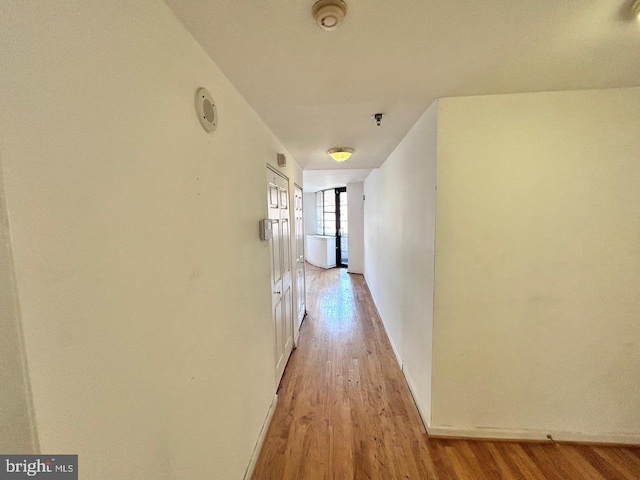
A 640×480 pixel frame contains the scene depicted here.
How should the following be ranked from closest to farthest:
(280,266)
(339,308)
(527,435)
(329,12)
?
(329,12) < (527,435) < (280,266) < (339,308)

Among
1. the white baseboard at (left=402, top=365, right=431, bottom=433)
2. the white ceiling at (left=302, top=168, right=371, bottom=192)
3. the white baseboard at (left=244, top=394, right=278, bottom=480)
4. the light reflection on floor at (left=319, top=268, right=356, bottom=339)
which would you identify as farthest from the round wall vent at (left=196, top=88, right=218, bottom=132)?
the white ceiling at (left=302, top=168, right=371, bottom=192)

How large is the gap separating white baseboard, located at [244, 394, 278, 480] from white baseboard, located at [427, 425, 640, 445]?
1.16m

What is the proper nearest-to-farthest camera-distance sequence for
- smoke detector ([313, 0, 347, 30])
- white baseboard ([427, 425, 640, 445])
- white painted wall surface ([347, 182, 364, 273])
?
smoke detector ([313, 0, 347, 30])
white baseboard ([427, 425, 640, 445])
white painted wall surface ([347, 182, 364, 273])

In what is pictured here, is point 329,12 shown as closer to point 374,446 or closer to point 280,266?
point 280,266

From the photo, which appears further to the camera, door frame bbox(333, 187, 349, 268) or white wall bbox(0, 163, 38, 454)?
door frame bbox(333, 187, 349, 268)

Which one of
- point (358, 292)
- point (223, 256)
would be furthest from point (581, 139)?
A: point (358, 292)

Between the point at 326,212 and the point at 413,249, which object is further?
the point at 326,212

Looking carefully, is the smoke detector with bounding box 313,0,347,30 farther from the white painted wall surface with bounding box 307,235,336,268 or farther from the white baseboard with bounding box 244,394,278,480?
the white painted wall surface with bounding box 307,235,336,268

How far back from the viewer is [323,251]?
729cm

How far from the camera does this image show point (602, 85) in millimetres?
1451

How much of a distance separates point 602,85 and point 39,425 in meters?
2.70

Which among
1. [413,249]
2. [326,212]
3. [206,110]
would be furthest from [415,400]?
[326,212]

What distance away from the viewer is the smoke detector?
0.86 meters

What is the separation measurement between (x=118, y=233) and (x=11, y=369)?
32 cm
